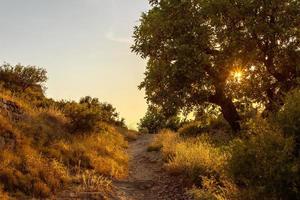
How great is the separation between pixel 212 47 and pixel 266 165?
16299 millimetres

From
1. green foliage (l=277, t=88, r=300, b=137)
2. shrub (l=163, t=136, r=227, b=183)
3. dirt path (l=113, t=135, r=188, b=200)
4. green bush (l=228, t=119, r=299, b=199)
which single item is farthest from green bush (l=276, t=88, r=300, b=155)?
dirt path (l=113, t=135, r=188, b=200)

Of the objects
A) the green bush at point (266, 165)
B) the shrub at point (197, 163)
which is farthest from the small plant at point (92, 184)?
the green bush at point (266, 165)

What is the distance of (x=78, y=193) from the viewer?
1234 centimetres

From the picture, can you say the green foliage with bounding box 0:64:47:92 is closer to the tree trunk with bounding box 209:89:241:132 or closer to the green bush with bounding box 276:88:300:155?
the tree trunk with bounding box 209:89:241:132

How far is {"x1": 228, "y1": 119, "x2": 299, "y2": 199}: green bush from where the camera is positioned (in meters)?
8.19

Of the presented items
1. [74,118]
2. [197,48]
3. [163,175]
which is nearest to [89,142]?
[74,118]

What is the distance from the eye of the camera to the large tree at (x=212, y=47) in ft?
72.2

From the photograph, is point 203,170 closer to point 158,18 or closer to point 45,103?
point 158,18

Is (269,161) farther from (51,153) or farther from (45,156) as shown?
(51,153)

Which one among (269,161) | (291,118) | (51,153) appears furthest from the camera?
(51,153)

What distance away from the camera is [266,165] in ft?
27.7

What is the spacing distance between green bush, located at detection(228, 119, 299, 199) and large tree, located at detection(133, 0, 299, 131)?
13.1 metres

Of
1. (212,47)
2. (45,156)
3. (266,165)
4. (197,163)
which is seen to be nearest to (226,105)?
(212,47)

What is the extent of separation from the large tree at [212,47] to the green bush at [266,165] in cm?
1308
